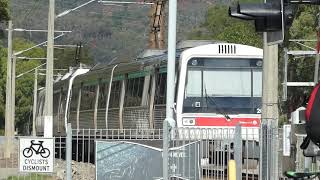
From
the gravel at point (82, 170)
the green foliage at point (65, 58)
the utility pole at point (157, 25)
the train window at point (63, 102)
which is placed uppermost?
the green foliage at point (65, 58)

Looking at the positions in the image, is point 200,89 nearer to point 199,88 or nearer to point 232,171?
point 199,88

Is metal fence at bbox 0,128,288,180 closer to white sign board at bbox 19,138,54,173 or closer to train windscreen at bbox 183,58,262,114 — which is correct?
white sign board at bbox 19,138,54,173

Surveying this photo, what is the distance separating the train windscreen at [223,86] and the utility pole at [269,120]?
23.1 feet

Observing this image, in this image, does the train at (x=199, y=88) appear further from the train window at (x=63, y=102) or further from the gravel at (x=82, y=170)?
the train window at (x=63, y=102)

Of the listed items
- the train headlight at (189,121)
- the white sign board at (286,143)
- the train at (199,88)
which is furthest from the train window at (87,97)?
the white sign board at (286,143)

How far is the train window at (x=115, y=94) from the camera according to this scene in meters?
26.8

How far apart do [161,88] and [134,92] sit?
2.20 m

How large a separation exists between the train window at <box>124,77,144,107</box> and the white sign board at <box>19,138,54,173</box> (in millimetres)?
10070

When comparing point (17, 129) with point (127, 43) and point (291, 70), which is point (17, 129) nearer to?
point (127, 43)

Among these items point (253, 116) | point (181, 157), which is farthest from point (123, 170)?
point (253, 116)

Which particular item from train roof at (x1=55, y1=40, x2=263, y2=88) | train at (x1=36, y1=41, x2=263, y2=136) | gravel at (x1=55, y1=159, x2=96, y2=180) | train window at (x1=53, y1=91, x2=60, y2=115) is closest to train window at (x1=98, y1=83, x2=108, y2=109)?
train roof at (x1=55, y1=40, x2=263, y2=88)

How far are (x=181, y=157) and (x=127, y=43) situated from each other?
102613 millimetres

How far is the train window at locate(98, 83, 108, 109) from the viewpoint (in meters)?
28.3

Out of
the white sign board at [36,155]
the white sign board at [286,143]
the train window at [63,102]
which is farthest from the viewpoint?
the train window at [63,102]
